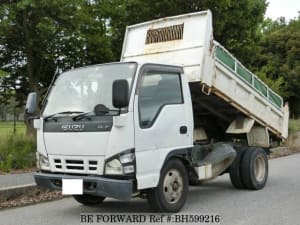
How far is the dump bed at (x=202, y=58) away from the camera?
8.05 meters

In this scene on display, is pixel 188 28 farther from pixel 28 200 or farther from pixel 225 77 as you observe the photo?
pixel 28 200

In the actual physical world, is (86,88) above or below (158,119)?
above

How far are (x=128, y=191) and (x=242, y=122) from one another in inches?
153

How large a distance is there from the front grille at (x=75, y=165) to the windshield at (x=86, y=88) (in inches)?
27.9

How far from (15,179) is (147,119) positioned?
425cm

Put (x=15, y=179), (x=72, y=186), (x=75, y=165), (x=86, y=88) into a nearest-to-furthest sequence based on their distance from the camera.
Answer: (x=72, y=186) < (x=75, y=165) < (x=86, y=88) < (x=15, y=179)

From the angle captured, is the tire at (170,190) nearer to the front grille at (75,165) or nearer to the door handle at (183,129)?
the door handle at (183,129)

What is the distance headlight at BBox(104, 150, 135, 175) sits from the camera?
637 centimetres

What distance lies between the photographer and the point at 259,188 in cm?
945

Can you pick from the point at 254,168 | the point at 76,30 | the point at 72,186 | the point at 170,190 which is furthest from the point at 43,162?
the point at 76,30

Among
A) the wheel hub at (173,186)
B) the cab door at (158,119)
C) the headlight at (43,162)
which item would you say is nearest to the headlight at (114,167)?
the cab door at (158,119)

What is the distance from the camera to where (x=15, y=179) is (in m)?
9.79

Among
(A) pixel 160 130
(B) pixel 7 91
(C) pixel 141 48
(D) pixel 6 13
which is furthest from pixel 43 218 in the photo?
(B) pixel 7 91

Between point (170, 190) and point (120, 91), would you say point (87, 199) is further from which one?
point (120, 91)
